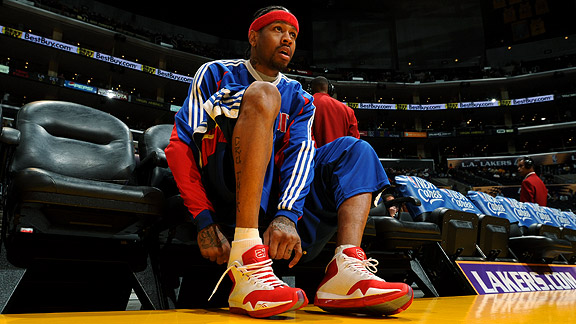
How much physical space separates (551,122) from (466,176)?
5.60 metres

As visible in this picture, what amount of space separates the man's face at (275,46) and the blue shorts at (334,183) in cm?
32

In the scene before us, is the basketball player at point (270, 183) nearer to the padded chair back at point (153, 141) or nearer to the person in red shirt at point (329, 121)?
the padded chair back at point (153, 141)

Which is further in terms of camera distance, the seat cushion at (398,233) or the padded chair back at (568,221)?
the padded chair back at (568,221)

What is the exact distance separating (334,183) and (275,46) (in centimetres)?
48

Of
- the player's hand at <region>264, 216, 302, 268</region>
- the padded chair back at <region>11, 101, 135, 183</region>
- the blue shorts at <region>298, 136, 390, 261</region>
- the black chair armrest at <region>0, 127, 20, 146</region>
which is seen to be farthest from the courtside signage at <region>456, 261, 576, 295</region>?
the black chair armrest at <region>0, 127, 20, 146</region>

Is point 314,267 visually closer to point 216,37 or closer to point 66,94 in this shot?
point 66,94

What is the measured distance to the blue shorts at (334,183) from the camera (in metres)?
1.10

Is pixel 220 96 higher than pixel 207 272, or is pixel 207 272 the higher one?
pixel 220 96

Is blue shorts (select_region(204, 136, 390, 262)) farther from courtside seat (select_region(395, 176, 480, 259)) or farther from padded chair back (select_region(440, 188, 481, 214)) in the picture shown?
Result: padded chair back (select_region(440, 188, 481, 214))

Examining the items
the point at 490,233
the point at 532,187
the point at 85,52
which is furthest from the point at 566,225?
the point at 85,52

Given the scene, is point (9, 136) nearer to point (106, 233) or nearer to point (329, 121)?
point (106, 233)

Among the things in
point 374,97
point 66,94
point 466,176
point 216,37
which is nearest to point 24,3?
point 66,94

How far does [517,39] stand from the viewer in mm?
21672

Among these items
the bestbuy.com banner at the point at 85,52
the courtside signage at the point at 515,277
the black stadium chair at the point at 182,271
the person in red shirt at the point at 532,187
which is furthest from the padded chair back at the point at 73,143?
the bestbuy.com banner at the point at 85,52
